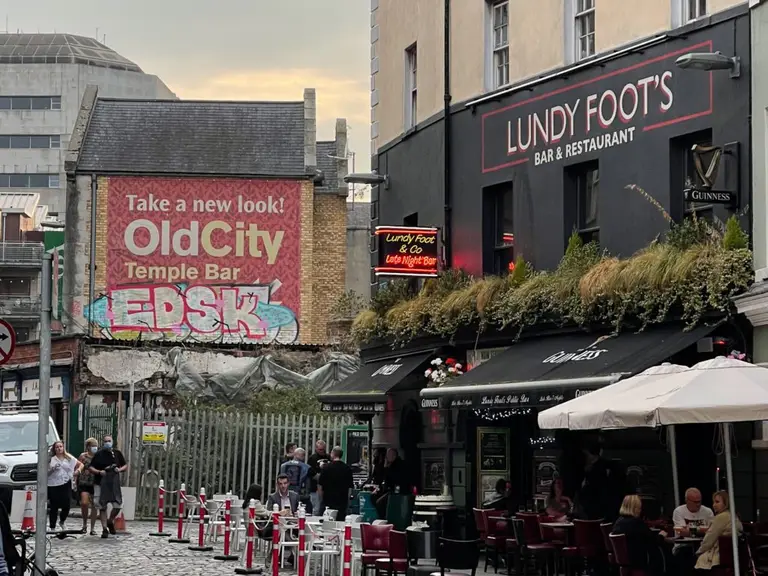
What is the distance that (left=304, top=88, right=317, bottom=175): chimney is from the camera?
50938mm

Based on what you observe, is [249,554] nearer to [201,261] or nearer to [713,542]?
[713,542]

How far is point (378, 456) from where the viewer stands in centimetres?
2689

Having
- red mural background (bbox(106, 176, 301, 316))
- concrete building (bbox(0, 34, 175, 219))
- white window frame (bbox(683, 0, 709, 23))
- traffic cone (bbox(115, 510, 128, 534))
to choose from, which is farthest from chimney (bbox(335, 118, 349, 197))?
concrete building (bbox(0, 34, 175, 219))

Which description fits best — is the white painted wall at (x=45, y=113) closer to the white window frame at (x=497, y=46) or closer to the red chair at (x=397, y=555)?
the white window frame at (x=497, y=46)

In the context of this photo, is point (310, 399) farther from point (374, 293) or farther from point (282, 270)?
point (282, 270)

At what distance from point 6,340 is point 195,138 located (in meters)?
35.3

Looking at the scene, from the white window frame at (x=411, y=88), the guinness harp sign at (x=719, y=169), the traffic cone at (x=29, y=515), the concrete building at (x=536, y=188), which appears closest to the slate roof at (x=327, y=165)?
the concrete building at (x=536, y=188)

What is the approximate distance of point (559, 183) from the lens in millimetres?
22672

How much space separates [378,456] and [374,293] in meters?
3.92

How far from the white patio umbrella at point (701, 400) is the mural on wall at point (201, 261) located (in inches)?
1372

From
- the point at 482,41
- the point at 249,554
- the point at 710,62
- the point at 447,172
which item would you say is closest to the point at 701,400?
the point at 710,62

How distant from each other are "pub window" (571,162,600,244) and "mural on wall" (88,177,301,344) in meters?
27.5

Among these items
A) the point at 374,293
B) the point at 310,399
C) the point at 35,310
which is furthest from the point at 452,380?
the point at 35,310

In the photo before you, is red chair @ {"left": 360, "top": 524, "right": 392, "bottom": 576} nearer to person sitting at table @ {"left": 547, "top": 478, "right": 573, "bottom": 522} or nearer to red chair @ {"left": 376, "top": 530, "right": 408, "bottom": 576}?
red chair @ {"left": 376, "top": 530, "right": 408, "bottom": 576}
